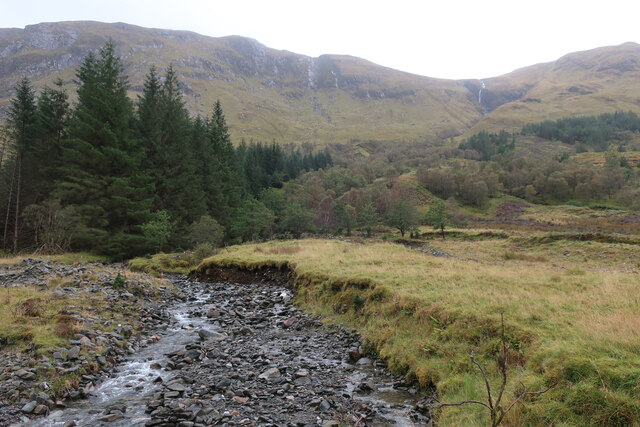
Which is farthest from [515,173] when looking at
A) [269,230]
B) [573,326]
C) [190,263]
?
[573,326]

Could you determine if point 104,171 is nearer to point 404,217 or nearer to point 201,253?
point 201,253

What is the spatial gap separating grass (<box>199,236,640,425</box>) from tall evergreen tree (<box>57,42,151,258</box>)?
3280 cm

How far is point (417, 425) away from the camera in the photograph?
7.38m

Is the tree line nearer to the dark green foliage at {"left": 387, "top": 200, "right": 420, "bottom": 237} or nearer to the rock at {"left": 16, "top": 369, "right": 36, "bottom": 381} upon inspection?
the rock at {"left": 16, "top": 369, "right": 36, "bottom": 381}

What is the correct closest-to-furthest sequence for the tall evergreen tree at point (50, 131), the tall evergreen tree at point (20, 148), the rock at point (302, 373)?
1. the rock at point (302, 373)
2. the tall evergreen tree at point (20, 148)
3. the tall evergreen tree at point (50, 131)

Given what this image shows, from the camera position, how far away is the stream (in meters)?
7.66

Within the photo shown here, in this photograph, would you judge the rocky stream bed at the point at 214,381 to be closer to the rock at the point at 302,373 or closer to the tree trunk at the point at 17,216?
the rock at the point at 302,373

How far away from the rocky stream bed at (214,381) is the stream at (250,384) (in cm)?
3

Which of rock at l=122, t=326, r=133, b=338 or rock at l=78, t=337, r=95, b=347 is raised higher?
rock at l=78, t=337, r=95, b=347

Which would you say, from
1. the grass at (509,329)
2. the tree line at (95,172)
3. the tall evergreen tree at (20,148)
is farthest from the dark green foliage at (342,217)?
the grass at (509,329)

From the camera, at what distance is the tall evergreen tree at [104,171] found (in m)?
39.9

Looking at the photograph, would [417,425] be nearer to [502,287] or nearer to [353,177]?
[502,287]

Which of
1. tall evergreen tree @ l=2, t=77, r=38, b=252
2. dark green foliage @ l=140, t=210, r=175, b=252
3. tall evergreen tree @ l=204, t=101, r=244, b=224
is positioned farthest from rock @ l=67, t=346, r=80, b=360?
tall evergreen tree @ l=204, t=101, r=244, b=224

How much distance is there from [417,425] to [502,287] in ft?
26.1
